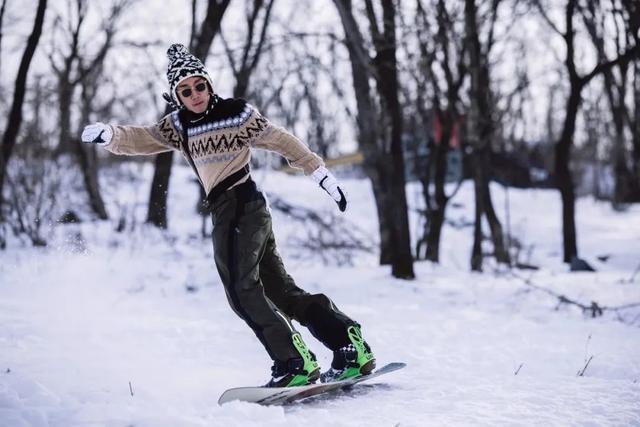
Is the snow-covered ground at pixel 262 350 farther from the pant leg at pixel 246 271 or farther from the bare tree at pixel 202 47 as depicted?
the bare tree at pixel 202 47

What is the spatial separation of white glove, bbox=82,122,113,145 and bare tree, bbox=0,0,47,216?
677cm

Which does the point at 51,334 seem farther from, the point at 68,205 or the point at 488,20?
the point at 488,20

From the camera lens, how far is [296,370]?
3314 mm

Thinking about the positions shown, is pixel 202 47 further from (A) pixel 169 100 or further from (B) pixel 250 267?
(B) pixel 250 267

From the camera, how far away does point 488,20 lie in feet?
41.2

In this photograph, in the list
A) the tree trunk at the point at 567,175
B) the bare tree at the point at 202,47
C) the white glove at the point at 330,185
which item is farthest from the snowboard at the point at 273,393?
the tree trunk at the point at 567,175

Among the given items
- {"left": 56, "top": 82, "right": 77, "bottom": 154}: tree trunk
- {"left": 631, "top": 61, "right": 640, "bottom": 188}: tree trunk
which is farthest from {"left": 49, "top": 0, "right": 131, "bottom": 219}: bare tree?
{"left": 631, "top": 61, "right": 640, "bottom": 188}: tree trunk

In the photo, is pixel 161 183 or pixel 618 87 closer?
pixel 161 183

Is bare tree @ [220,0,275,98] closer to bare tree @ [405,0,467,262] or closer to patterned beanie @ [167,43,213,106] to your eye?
bare tree @ [405,0,467,262]

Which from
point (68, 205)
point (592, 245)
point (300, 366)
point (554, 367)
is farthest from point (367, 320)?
point (592, 245)

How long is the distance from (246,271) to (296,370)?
1.92 ft

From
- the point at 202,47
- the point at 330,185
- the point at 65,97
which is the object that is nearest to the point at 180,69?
the point at 330,185

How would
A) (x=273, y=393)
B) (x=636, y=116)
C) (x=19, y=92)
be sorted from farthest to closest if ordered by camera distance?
(x=636, y=116), (x=19, y=92), (x=273, y=393)

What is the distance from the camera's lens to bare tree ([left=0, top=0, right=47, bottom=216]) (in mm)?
9273
